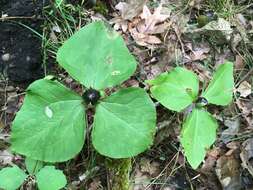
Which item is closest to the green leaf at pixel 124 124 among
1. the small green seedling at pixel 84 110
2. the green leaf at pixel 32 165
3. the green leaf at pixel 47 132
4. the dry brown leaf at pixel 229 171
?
the small green seedling at pixel 84 110

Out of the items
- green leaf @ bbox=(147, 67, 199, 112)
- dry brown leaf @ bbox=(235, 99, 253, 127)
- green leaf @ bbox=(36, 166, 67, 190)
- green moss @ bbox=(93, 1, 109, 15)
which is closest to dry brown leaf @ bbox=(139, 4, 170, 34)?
green moss @ bbox=(93, 1, 109, 15)

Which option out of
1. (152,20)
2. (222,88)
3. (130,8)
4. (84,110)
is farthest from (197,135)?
(130,8)

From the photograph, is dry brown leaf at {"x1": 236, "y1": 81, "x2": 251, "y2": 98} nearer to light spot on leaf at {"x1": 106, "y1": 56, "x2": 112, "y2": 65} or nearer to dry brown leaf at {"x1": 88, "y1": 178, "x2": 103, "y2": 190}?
light spot on leaf at {"x1": 106, "y1": 56, "x2": 112, "y2": 65}

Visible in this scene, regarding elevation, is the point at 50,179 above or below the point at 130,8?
below

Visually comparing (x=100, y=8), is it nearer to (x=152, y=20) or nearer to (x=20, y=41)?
(x=152, y=20)

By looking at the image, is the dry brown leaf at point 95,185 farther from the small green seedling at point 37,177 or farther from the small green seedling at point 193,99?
the small green seedling at point 193,99

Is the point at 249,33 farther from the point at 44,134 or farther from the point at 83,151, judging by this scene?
the point at 44,134
